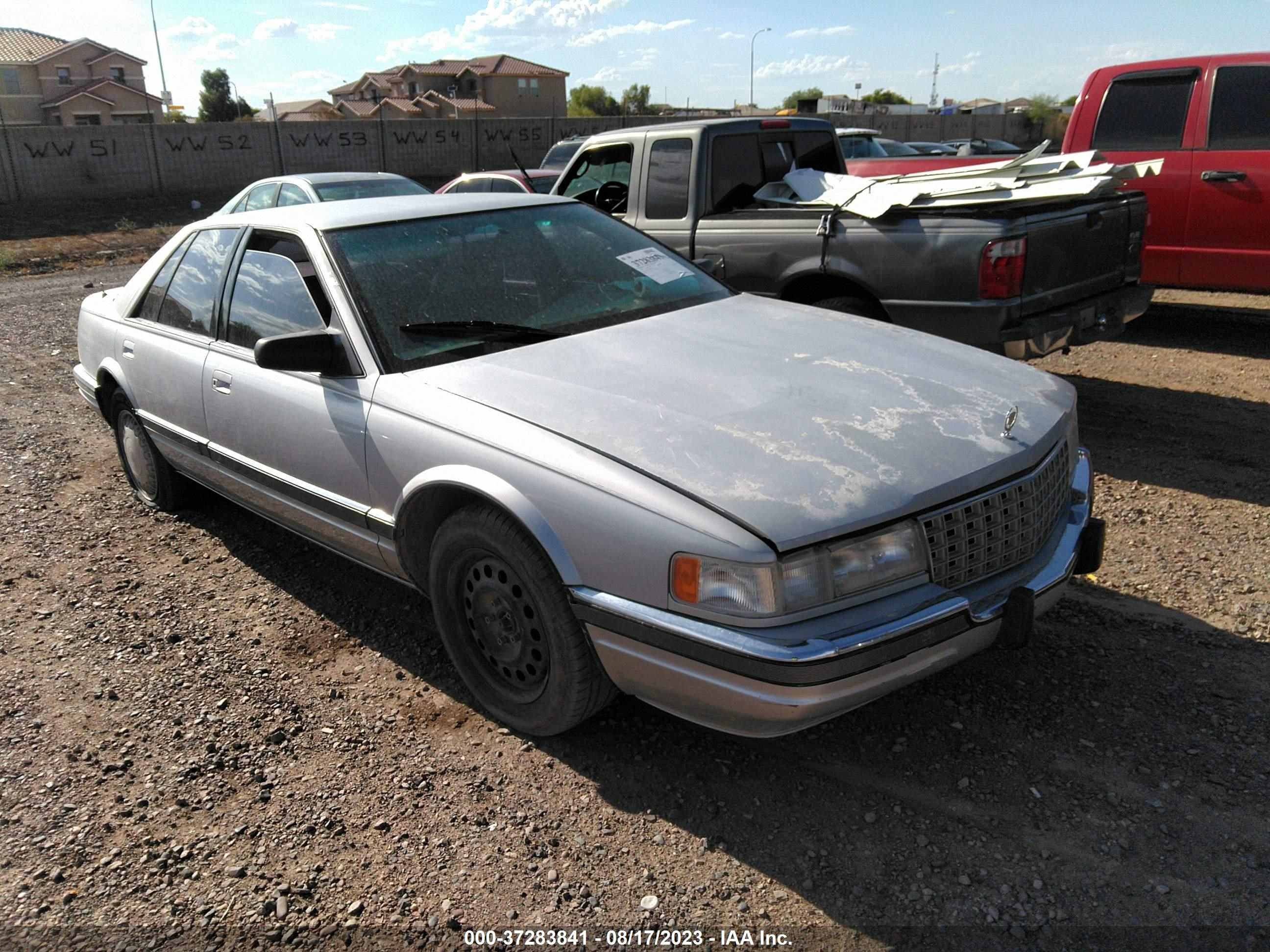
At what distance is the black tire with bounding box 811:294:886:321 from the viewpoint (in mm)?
5570

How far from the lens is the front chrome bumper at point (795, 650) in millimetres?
2293

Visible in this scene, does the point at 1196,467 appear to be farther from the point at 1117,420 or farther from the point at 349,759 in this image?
the point at 349,759

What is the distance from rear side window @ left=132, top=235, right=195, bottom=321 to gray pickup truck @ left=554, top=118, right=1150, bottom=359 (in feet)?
8.64

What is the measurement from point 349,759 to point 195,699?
75 centimetres

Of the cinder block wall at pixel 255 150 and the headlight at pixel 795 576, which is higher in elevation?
the cinder block wall at pixel 255 150

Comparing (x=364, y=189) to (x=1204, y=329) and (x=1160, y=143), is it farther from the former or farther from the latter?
(x=1204, y=329)

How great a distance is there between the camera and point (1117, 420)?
5820 millimetres

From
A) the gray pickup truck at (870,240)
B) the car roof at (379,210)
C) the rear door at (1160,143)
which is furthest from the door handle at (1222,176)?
the car roof at (379,210)

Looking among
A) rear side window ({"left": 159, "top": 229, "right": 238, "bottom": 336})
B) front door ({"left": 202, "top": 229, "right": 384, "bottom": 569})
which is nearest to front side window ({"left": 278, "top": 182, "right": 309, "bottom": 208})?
rear side window ({"left": 159, "top": 229, "right": 238, "bottom": 336})

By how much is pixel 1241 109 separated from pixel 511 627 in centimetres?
704

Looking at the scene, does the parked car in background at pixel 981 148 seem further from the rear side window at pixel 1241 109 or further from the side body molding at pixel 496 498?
the side body molding at pixel 496 498

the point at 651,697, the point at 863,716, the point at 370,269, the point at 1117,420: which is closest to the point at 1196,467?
the point at 1117,420

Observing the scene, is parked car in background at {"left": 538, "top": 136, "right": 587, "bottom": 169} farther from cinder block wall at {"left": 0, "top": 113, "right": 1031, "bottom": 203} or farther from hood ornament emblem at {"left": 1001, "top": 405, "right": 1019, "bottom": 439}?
hood ornament emblem at {"left": 1001, "top": 405, "right": 1019, "bottom": 439}

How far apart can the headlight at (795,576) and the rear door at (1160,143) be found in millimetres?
6045
